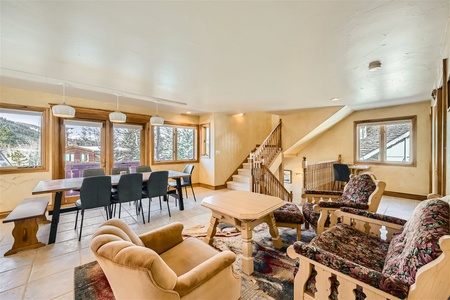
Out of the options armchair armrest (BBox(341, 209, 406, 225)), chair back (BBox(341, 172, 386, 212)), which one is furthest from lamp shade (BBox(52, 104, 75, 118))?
chair back (BBox(341, 172, 386, 212))

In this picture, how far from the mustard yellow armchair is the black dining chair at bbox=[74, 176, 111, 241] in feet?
6.32

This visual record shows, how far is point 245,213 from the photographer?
76.4 inches

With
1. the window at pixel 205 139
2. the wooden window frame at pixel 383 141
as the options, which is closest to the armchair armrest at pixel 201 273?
the window at pixel 205 139

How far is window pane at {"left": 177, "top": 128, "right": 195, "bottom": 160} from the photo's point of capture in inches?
243

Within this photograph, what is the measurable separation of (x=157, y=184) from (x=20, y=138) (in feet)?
9.45

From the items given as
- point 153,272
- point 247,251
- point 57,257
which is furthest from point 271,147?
point 153,272

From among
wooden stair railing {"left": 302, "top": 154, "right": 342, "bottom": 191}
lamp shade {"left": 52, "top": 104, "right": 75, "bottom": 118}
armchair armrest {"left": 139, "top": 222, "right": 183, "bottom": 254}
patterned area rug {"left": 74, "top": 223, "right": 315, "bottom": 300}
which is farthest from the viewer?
wooden stair railing {"left": 302, "top": 154, "right": 342, "bottom": 191}

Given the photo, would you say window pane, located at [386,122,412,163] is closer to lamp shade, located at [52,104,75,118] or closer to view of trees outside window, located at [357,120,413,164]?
view of trees outside window, located at [357,120,413,164]

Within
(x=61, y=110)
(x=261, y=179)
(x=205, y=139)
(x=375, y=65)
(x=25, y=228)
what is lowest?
(x=25, y=228)

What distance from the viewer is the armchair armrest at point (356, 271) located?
906 millimetres

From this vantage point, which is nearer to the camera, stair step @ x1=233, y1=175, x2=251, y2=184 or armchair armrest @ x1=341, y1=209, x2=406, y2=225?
armchair armrest @ x1=341, y1=209, x2=406, y2=225

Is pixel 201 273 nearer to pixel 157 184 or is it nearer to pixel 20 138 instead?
pixel 157 184

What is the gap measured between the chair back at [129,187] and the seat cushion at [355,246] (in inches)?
114

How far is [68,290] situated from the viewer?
1.75 m
